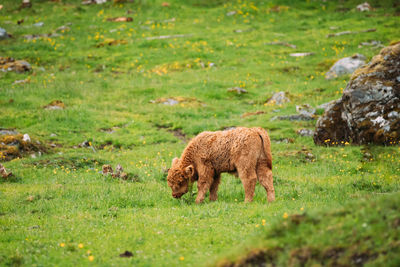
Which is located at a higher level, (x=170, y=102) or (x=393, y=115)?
(x=393, y=115)

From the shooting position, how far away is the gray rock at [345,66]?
105 feet

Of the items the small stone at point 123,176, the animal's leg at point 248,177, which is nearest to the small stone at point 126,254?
the animal's leg at point 248,177

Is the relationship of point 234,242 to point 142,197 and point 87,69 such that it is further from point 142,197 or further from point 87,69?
point 87,69

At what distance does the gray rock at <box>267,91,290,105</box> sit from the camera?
29047 millimetres

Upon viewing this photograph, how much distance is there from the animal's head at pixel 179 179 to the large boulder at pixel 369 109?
31.9 feet

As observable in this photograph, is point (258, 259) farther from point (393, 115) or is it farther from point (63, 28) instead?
point (63, 28)

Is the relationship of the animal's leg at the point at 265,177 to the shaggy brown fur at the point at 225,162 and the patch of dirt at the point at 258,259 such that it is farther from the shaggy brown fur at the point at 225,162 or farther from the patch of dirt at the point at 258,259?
the patch of dirt at the point at 258,259

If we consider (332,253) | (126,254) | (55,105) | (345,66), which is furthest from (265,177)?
(345,66)

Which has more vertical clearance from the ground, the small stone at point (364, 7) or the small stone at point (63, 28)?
the small stone at point (63, 28)

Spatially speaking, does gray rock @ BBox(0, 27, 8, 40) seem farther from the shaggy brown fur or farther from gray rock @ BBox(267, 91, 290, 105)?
the shaggy brown fur

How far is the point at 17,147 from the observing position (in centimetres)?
2077

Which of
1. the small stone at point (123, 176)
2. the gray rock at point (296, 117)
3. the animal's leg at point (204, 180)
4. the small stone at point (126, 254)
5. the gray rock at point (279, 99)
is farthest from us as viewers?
the gray rock at point (279, 99)

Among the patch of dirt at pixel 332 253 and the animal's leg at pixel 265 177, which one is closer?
the patch of dirt at pixel 332 253

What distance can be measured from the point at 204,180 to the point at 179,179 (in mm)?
805
